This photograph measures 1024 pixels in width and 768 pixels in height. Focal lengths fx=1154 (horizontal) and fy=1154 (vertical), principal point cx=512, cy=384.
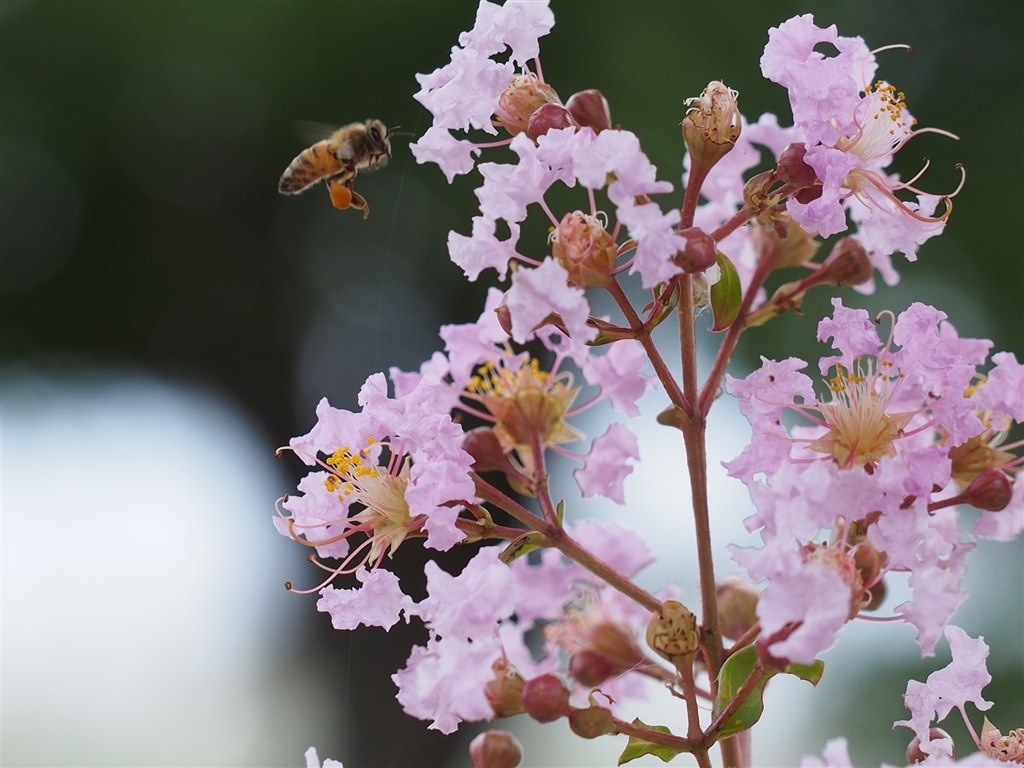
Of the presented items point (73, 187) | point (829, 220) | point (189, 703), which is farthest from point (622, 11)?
point (829, 220)

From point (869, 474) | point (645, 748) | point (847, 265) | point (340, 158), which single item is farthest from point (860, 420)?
point (340, 158)

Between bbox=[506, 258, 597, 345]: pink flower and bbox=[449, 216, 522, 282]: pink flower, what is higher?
bbox=[449, 216, 522, 282]: pink flower

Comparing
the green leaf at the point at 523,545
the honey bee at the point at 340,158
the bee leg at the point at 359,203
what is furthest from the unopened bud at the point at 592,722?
the honey bee at the point at 340,158

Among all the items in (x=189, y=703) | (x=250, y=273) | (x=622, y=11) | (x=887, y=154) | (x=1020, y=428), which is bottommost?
(x=887, y=154)

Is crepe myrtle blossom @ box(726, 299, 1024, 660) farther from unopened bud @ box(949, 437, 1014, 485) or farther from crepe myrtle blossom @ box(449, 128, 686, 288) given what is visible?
crepe myrtle blossom @ box(449, 128, 686, 288)

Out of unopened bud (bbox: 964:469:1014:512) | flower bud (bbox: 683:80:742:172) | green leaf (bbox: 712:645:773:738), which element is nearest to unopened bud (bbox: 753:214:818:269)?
flower bud (bbox: 683:80:742:172)

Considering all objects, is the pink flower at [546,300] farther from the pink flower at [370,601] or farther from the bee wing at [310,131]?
the bee wing at [310,131]

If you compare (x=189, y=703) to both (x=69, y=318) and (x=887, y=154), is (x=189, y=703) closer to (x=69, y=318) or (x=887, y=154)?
(x=69, y=318)

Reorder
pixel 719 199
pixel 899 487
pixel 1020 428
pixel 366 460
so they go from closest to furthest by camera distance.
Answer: pixel 899 487
pixel 366 460
pixel 719 199
pixel 1020 428
